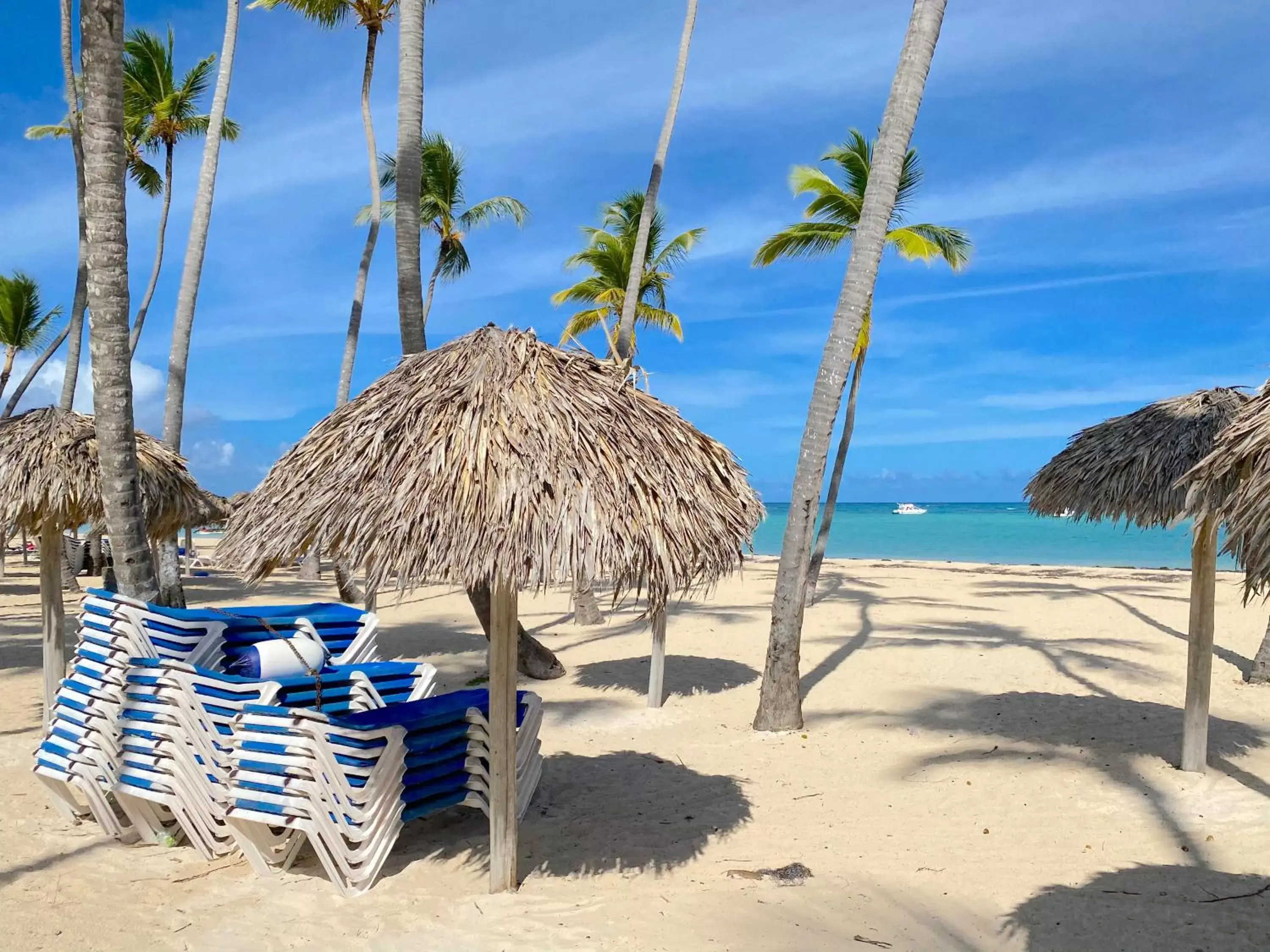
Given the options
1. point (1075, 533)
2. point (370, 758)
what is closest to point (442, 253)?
point (370, 758)

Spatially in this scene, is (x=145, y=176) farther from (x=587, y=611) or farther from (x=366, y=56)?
(x=587, y=611)

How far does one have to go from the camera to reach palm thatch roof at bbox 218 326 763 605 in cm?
404

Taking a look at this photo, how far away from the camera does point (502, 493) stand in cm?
406

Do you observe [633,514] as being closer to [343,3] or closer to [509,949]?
[509,949]

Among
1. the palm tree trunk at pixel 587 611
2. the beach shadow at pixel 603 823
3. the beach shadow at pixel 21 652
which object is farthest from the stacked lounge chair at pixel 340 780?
the palm tree trunk at pixel 587 611

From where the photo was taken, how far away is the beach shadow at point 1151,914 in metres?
4.14

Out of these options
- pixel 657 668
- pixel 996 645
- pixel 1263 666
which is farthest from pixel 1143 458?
pixel 996 645

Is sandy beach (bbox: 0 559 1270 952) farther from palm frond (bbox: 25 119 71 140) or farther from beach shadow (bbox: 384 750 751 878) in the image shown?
palm frond (bbox: 25 119 71 140)

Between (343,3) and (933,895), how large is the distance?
1894cm

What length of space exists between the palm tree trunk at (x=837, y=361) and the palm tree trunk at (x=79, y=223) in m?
10.9

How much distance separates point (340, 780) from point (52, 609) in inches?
169

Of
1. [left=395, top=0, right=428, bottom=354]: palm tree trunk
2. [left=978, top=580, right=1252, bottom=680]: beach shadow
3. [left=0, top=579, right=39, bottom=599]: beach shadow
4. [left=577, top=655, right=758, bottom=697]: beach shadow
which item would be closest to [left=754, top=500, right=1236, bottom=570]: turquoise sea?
[left=978, top=580, right=1252, bottom=680]: beach shadow

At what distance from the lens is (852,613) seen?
15.1 meters

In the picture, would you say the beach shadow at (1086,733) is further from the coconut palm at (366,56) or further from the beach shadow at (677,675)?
the coconut palm at (366,56)
